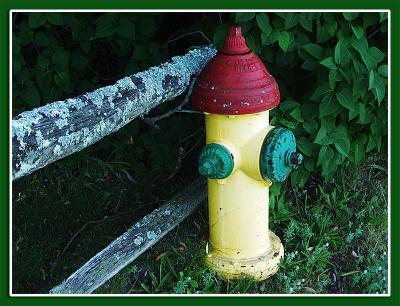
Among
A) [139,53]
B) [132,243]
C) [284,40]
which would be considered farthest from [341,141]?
[139,53]

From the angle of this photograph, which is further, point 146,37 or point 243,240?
point 146,37

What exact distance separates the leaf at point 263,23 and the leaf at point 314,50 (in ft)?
0.83

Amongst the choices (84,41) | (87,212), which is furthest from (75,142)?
(84,41)

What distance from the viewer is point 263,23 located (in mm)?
3604

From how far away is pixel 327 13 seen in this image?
3691mm

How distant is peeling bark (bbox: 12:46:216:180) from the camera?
2.87m

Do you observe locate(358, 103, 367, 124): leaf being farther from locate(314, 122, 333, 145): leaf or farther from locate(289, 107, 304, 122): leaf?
locate(289, 107, 304, 122): leaf

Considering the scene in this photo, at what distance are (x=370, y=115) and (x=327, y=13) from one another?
645 millimetres

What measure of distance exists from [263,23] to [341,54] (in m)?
0.43

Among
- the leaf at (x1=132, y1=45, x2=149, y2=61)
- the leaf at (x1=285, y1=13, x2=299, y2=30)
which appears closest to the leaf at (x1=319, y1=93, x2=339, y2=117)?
the leaf at (x1=285, y1=13, x2=299, y2=30)

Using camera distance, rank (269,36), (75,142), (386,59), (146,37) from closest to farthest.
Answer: (75,142) → (269,36) → (386,59) → (146,37)

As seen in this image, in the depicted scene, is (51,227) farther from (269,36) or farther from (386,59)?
(386,59)

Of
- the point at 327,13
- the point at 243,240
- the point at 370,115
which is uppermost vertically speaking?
the point at 327,13

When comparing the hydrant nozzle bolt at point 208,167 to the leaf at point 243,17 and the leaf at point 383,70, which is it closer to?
the leaf at point 243,17
